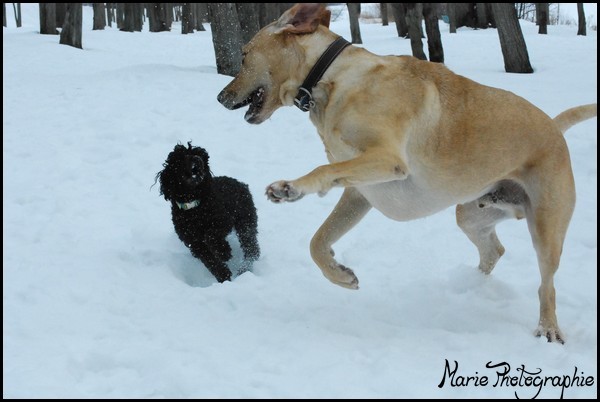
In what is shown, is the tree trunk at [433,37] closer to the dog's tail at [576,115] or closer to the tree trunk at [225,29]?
the tree trunk at [225,29]

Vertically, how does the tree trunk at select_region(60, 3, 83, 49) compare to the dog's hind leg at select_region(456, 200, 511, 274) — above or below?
below

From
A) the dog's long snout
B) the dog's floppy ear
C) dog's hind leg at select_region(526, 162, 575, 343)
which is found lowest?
dog's hind leg at select_region(526, 162, 575, 343)

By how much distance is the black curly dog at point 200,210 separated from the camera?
5.28m

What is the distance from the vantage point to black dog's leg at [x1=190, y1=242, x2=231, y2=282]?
17.4ft

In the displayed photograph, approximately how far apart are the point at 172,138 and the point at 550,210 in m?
5.32

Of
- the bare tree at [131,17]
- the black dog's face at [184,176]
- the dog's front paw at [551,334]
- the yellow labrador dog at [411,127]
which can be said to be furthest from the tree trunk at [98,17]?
the dog's front paw at [551,334]

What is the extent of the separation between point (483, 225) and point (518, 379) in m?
1.57

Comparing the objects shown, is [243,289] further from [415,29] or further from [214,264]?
[415,29]

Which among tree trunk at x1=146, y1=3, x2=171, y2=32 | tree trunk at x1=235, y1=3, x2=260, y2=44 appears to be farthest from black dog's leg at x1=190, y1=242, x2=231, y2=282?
tree trunk at x1=146, y1=3, x2=171, y2=32

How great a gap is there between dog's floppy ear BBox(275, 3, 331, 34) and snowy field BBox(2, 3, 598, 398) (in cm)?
184

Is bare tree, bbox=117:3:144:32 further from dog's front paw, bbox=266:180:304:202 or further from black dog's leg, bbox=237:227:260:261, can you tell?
dog's front paw, bbox=266:180:304:202

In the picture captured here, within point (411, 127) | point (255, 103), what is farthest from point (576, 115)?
point (255, 103)

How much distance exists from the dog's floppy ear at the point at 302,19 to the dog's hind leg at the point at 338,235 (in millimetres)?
1128

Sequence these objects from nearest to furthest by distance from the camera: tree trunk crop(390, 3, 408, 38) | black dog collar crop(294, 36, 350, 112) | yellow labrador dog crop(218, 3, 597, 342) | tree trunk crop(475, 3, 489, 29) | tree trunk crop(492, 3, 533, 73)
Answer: yellow labrador dog crop(218, 3, 597, 342), black dog collar crop(294, 36, 350, 112), tree trunk crop(492, 3, 533, 73), tree trunk crop(390, 3, 408, 38), tree trunk crop(475, 3, 489, 29)
